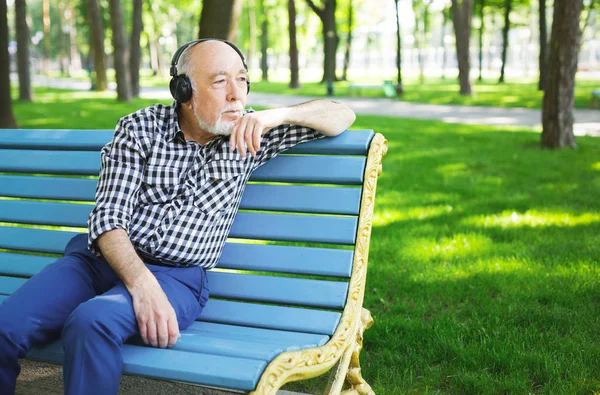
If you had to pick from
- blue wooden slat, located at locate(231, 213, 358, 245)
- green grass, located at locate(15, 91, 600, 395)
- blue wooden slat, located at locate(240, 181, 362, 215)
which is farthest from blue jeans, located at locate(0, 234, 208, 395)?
green grass, located at locate(15, 91, 600, 395)

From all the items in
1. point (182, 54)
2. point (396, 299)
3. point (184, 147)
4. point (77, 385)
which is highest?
point (182, 54)

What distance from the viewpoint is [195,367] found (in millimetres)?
2264

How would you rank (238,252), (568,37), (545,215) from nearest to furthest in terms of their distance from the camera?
1. (238,252)
2. (545,215)
3. (568,37)

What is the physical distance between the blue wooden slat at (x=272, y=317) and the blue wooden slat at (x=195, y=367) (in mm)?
542

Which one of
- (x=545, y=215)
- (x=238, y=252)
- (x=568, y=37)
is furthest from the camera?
(x=568, y=37)

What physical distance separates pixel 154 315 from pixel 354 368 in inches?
38.8

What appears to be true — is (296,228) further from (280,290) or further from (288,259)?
(280,290)

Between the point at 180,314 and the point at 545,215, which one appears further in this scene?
the point at 545,215

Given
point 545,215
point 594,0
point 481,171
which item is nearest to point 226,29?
point 481,171

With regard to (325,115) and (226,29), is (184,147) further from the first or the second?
(226,29)

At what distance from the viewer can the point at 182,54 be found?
305cm

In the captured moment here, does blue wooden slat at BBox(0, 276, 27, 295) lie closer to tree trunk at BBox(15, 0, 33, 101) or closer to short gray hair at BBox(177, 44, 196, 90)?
short gray hair at BBox(177, 44, 196, 90)

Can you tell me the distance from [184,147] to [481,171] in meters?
6.51

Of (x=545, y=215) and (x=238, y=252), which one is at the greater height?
(x=238, y=252)
